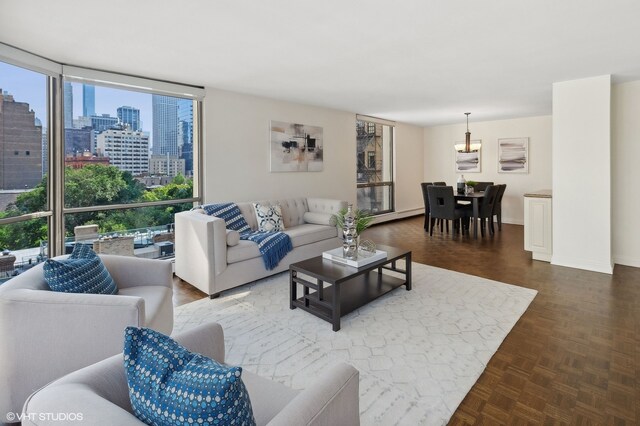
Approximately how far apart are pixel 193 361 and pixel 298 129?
5.05 metres

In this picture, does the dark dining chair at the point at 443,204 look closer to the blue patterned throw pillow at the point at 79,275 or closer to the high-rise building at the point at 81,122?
the high-rise building at the point at 81,122

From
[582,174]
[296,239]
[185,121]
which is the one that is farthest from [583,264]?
[185,121]

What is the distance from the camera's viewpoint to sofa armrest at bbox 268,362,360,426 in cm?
90

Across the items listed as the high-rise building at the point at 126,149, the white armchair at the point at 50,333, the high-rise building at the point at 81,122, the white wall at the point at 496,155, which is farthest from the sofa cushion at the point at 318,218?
the white wall at the point at 496,155

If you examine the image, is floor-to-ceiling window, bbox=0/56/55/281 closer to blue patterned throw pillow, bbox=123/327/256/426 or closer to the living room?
the living room

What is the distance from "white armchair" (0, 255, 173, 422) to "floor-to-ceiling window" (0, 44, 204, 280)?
74.2 inches

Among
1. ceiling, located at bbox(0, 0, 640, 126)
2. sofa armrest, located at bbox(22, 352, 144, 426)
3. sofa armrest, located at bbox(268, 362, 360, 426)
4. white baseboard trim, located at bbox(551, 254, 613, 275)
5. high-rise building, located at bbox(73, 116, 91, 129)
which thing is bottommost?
white baseboard trim, located at bbox(551, 254, 613, 275)

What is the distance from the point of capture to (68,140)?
11.6ft

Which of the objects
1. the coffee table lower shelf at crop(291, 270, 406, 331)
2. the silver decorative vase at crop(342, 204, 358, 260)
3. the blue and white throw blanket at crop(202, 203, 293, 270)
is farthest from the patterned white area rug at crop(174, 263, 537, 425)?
the silver decorative vase at crop(342, 204, 358, 260)

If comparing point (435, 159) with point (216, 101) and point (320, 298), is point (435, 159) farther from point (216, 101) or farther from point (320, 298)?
point (320, 298)

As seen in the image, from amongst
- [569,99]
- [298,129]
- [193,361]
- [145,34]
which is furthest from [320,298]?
[569,99]

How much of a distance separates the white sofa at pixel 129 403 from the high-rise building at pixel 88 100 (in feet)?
11.3

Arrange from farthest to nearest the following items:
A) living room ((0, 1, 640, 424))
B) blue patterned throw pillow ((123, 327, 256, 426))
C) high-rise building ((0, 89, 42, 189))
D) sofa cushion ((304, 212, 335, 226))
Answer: sofa cushion ((304, 212, 335, 226))
high-rise building ((0, 89, 42, 189))
living room ((0, 1, 640, 424))
blue patterned throw pillow ((123, 327, 256, 426))

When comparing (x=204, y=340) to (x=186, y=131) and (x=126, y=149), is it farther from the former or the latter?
(x=186, y=131)
